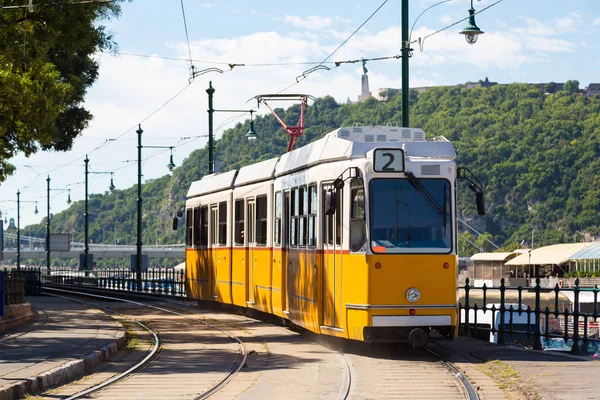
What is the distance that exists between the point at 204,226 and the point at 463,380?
17181 millimetres

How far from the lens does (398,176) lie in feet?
55.6

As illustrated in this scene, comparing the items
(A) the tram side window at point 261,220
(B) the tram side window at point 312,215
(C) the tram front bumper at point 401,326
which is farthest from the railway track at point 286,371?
(A) the tram side window at point 261,220

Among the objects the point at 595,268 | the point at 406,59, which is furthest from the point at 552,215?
the point at 406,59

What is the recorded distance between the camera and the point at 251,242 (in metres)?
24.7

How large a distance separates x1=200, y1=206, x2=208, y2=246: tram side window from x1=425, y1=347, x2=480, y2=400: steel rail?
13521 mm

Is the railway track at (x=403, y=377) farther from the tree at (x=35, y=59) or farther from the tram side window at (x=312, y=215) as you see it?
the tree at (x=35, y=59)

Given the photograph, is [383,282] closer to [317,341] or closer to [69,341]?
[317,341]

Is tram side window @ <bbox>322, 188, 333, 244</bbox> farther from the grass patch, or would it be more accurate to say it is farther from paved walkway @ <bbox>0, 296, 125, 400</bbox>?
paved walkway @ <bbox>0, 296, 125, 400</bbox>

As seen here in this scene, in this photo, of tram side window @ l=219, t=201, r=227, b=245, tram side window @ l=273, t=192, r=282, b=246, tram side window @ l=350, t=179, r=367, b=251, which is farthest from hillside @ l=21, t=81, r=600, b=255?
tram side window @ l=350, t=179, r=367, b=251

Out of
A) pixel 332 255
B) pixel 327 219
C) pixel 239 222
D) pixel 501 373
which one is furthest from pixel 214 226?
pixel 501 373

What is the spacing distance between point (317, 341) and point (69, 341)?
14.3ft

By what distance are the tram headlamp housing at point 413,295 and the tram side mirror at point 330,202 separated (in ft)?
5.40

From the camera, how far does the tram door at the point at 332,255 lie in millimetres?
17516

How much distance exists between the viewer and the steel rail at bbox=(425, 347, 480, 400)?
12565 mm
